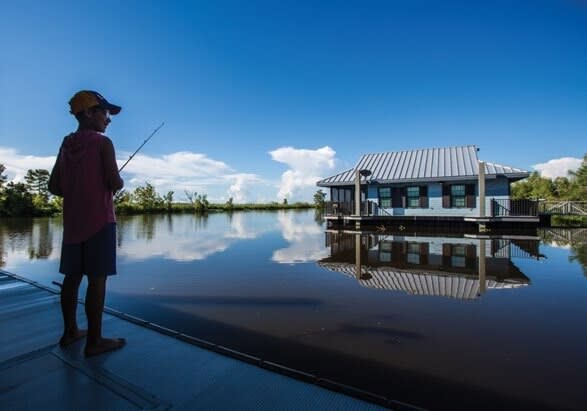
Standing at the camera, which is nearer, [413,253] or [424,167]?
[413,253]

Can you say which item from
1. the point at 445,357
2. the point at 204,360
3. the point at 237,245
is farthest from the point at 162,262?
the point at 445,357

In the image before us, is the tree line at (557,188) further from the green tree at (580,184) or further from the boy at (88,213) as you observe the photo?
the boy at (88,213)

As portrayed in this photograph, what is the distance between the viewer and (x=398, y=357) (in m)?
→ 2.85

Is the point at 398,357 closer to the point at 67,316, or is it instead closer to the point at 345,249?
the point at 67,316

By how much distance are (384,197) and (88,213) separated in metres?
18.0

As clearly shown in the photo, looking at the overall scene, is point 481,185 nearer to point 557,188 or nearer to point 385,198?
point 385,198

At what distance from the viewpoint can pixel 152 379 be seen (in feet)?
6.30

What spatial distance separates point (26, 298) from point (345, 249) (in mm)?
7927

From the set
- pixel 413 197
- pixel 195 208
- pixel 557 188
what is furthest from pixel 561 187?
pixel 195 208

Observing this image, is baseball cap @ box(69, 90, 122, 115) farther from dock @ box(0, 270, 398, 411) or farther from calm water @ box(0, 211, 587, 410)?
calm water @ box(0, 211, 587, 410)

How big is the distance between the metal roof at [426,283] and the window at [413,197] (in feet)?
40.4

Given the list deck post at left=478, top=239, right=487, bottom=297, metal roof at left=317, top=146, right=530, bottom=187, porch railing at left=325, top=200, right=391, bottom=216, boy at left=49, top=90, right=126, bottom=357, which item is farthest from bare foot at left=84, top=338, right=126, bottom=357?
metal roof at left=317, top=146, right=530, bottom=187

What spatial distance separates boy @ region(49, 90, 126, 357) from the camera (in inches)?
84.4

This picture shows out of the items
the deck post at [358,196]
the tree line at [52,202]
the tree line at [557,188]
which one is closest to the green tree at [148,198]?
the tree line at [52,202]
